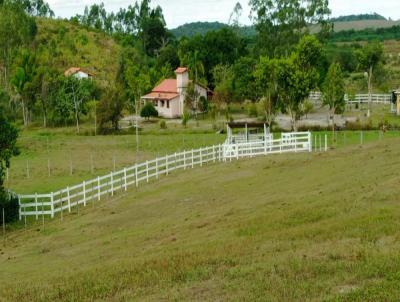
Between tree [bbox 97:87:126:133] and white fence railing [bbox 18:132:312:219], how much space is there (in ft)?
63.9

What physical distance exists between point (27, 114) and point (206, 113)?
1882cm

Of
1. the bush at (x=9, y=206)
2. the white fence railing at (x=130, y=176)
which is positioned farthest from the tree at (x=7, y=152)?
the white fence railing at (x=130, y=176)

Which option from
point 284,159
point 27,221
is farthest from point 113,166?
point 27,221

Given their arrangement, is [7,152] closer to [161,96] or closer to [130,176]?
[130,176]

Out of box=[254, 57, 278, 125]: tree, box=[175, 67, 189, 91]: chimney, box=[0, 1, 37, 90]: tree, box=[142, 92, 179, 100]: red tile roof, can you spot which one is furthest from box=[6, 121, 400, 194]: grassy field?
box=[0, 1, 37, 90]: tree

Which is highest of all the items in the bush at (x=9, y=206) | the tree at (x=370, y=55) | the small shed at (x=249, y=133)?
the tree at (x=370, y=55)

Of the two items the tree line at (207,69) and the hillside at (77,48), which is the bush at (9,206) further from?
the hillside at (77,48)

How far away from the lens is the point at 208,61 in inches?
3588

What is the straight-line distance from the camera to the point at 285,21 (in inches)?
3273

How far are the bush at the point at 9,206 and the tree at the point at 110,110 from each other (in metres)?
34.5

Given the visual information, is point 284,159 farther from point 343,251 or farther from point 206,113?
point 206,113

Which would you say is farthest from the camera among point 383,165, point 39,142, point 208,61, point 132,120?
point 208,61

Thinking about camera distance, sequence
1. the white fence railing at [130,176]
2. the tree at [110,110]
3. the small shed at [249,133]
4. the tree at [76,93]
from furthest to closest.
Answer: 1. the tree at [76,93]
2. the tree at [110,110]
3. the small shed at [249,133]
4. the white fence railing at [130,176]

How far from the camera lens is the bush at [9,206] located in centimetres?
2755
